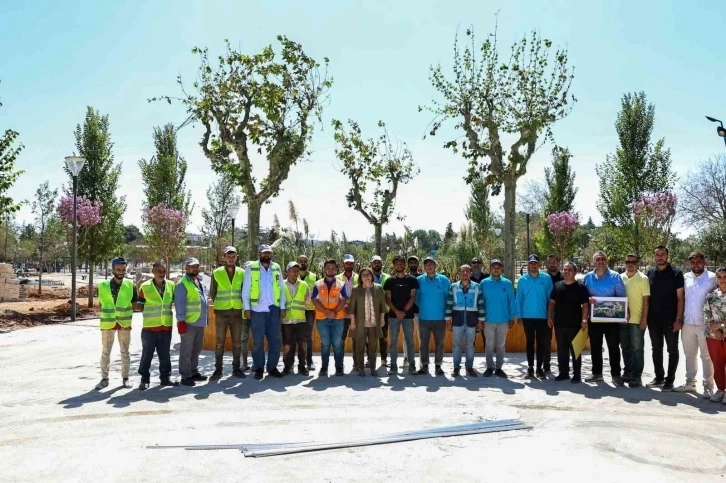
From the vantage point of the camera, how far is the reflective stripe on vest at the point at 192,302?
8.64 meters

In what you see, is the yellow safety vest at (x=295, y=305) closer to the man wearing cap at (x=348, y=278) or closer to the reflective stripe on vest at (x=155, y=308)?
the man wearing cap at (x=348, y=278)

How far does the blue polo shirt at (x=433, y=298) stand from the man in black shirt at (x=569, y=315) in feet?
5.58

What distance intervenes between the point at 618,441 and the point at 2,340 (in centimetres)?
1290

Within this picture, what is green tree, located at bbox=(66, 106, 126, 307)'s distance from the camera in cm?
2175

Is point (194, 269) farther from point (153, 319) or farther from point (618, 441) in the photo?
point (618, 441)

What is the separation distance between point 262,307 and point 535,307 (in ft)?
13.5

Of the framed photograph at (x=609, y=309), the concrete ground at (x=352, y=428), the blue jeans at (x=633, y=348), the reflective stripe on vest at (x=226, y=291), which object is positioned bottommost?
the concrete ground at (x=352, y=428)

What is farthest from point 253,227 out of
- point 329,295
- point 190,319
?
point 190,319

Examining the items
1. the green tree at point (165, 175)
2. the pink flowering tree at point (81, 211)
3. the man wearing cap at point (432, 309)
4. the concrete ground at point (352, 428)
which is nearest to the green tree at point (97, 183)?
the pink flowering tree at point (81, 211)

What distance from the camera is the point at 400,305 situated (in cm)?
951

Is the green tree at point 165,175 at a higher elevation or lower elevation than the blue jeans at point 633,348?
higher

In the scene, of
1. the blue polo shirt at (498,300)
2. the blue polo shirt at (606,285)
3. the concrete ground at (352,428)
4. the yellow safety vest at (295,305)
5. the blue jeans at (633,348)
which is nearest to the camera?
the concrete ground at (352,428)

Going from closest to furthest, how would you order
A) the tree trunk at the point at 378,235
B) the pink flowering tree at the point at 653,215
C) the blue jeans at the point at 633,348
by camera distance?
the blue jeans at the point at 633,348, the tree trunk at the point at 378,235, the pink flowering tree at the point at 653,215

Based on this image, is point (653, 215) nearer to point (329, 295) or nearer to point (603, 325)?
point (603, 325)
